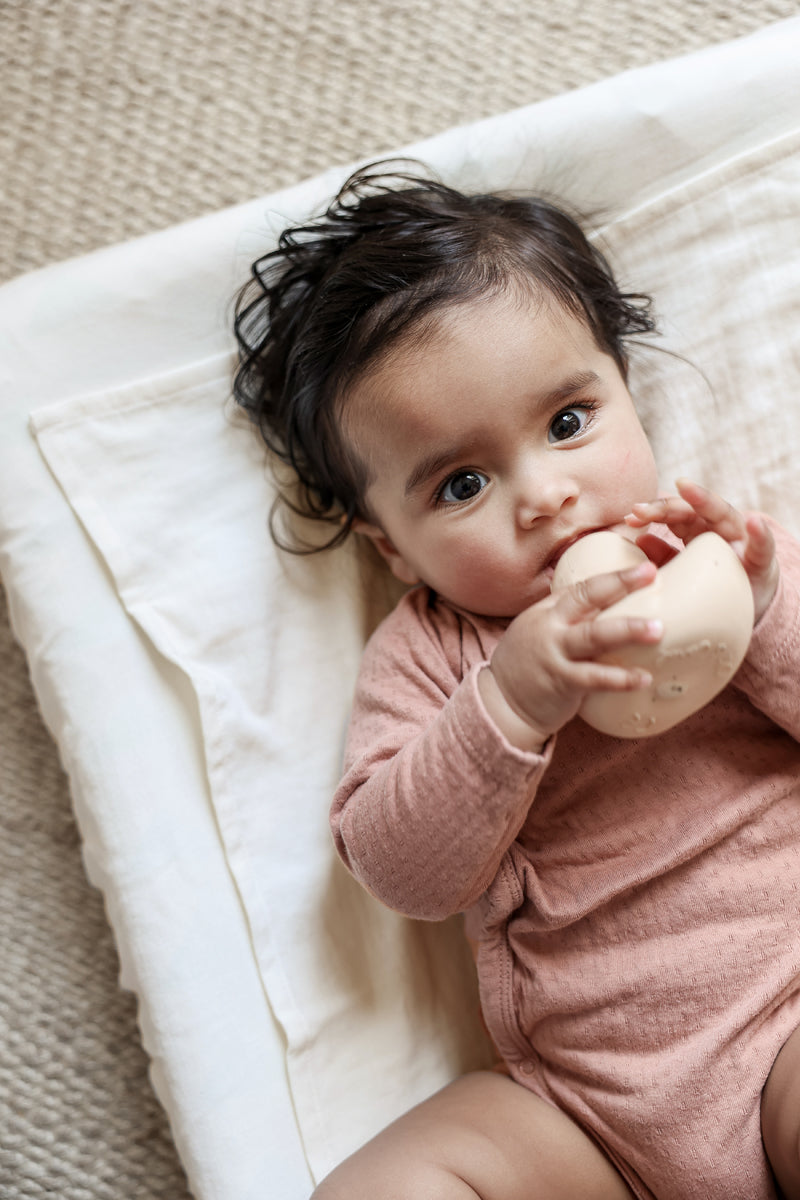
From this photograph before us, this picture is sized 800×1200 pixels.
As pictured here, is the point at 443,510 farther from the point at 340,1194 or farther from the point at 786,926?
the point at 340,1194

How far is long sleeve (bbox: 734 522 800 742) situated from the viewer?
85cm

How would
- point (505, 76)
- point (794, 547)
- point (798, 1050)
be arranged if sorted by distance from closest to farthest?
1. point (798, 1050)
2. point (794, 547)
3. point (505, 76)

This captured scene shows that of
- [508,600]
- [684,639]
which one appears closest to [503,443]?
[508,600]

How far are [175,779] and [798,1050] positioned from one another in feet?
2.01

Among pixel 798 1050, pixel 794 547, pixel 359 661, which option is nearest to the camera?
pixel 798 1050

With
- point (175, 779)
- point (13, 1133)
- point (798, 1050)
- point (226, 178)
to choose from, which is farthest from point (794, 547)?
point (13, 1133)

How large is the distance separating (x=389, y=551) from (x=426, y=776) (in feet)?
0.99

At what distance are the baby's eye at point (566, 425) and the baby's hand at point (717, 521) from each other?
0.09 meters

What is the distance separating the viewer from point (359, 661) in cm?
108

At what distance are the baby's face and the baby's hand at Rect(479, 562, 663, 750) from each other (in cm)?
10

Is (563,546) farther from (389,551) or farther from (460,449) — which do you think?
(389,551)

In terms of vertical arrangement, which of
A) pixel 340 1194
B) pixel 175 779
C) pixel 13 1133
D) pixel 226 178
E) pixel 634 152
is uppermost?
pixel 634 152

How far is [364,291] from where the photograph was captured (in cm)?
92

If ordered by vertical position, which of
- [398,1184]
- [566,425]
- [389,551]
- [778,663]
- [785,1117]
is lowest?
[398,1184]
